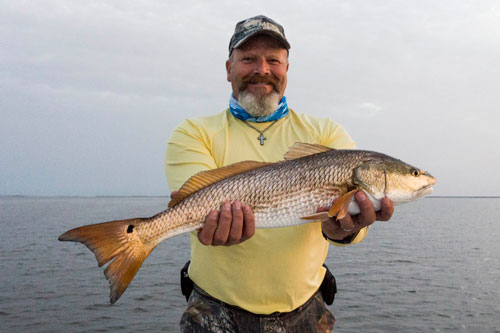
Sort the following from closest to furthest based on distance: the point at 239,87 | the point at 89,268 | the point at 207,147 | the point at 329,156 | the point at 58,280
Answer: the point at 329,156 < the point at 207,147 < the point at 239,87 < the point at 58,280 < the point at 89,268

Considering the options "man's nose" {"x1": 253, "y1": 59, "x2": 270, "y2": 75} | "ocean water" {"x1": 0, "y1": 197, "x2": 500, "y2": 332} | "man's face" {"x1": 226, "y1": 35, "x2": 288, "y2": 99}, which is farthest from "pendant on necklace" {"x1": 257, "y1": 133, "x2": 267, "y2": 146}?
"ocean water" {"x1": 0, "y1": 197, "x2": 500, "y2": 332}

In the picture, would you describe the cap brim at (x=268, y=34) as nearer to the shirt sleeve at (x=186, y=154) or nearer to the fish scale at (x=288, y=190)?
the shirt sleeve at (x=186, y=154)

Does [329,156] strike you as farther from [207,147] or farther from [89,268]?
[89,268]

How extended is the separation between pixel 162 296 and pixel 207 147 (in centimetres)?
1062

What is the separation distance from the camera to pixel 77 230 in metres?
2.94

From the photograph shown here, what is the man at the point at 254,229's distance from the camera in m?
3.56

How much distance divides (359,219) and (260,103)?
158cm

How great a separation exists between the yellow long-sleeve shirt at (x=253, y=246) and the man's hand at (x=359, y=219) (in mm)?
244

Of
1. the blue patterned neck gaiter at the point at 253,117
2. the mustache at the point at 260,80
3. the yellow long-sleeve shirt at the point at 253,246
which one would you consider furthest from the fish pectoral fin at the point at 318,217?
the mustache at the point at 260,80

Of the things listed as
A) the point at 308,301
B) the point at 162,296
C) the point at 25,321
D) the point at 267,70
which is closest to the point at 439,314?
the point at 162,296

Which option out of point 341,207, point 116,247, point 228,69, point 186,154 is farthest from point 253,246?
point 228,69

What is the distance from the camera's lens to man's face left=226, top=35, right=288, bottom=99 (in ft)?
13.8

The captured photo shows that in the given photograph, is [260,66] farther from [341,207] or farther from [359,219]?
[359,219]

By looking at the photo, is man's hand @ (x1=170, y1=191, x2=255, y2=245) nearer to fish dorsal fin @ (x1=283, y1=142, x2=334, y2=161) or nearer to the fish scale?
the fish scale
